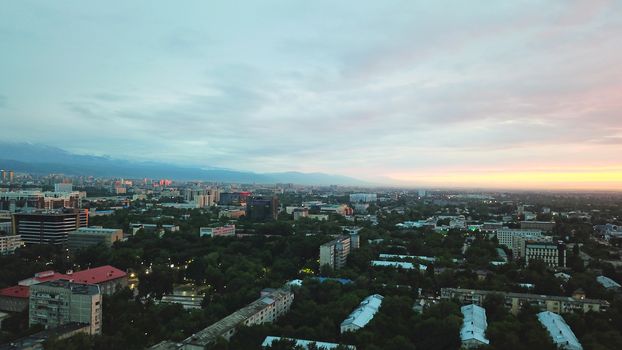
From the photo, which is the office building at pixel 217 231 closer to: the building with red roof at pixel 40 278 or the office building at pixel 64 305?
the building with red roof at pixel 40 278

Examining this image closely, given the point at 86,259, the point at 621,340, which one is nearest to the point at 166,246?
the point at 86,259

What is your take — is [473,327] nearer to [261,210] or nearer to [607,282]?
[607,282]

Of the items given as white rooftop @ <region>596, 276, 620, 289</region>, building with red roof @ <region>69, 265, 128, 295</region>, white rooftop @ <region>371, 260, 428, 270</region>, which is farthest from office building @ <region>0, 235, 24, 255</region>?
white rooftop @ <region>596, 276, 620, 289</region>

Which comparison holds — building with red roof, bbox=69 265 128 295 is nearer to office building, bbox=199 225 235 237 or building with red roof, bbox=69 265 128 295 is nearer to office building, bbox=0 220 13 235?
office building, bbox=199 225 235 237

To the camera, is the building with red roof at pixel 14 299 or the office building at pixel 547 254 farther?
the office building at pixel 547 254

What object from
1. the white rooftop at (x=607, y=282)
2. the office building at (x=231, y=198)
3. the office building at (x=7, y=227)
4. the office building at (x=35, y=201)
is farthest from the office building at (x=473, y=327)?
the office building at (x=231, y=198)

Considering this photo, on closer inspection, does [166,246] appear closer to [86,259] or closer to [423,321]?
[86,259]

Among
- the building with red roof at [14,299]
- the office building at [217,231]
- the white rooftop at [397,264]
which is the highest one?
the office building at [217,231]

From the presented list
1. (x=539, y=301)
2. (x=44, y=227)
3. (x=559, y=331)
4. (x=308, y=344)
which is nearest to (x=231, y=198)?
(x=44, y=227)
